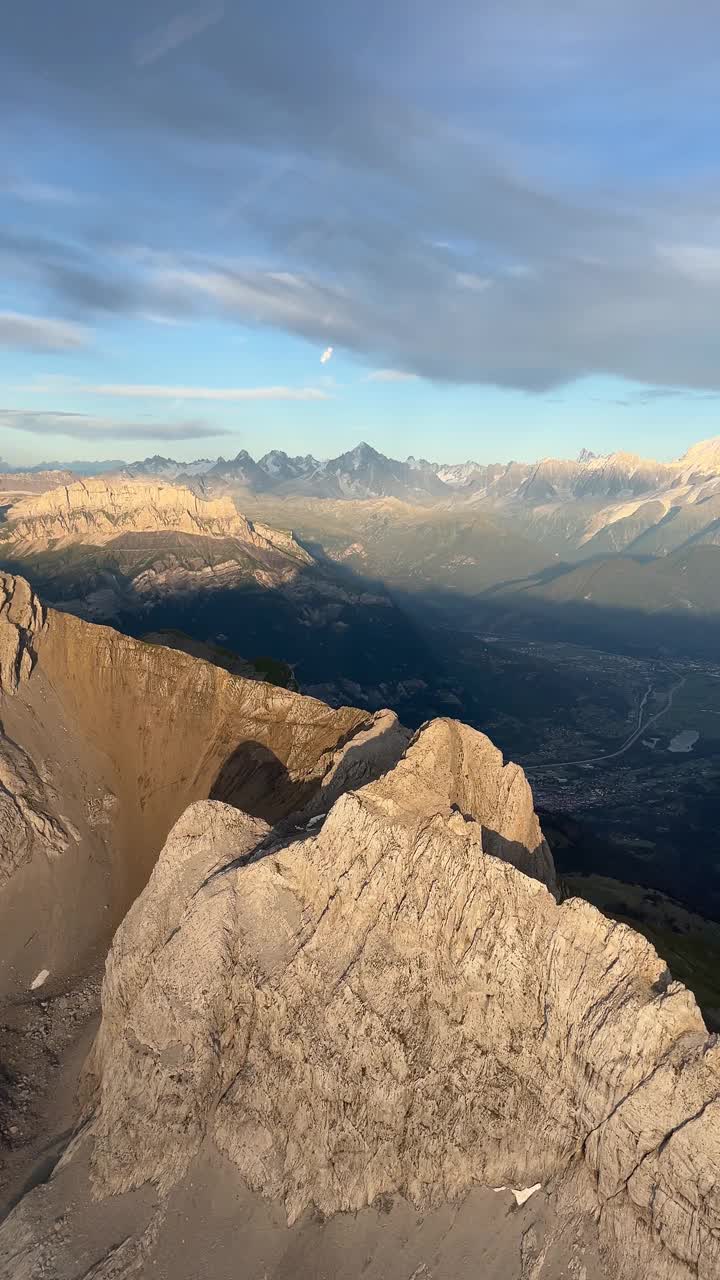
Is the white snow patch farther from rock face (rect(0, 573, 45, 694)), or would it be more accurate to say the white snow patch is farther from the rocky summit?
rock face (rect(0, 573, 45, 694))

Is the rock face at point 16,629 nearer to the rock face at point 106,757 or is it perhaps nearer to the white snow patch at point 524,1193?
the rock face at point 106,757

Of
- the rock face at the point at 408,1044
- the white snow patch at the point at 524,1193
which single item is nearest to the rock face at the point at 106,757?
the rock face at the point at 408,1044

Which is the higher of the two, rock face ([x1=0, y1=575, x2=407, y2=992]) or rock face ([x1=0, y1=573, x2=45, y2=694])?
rock face ([x1=0, y1=573, x2=45, y2=694])

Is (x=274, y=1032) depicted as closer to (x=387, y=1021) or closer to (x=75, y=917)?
(x=387, y=1021)

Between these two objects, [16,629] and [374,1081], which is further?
[16,629]

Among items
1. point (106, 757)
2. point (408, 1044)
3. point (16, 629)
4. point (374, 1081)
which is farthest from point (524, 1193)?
point (16, 629)

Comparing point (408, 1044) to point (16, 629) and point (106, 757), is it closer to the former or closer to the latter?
point (106, 757)

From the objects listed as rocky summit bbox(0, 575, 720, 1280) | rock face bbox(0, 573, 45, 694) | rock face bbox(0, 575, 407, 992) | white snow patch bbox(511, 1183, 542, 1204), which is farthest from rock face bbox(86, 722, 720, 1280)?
rock face bbox(0, 573, 45, 694)
